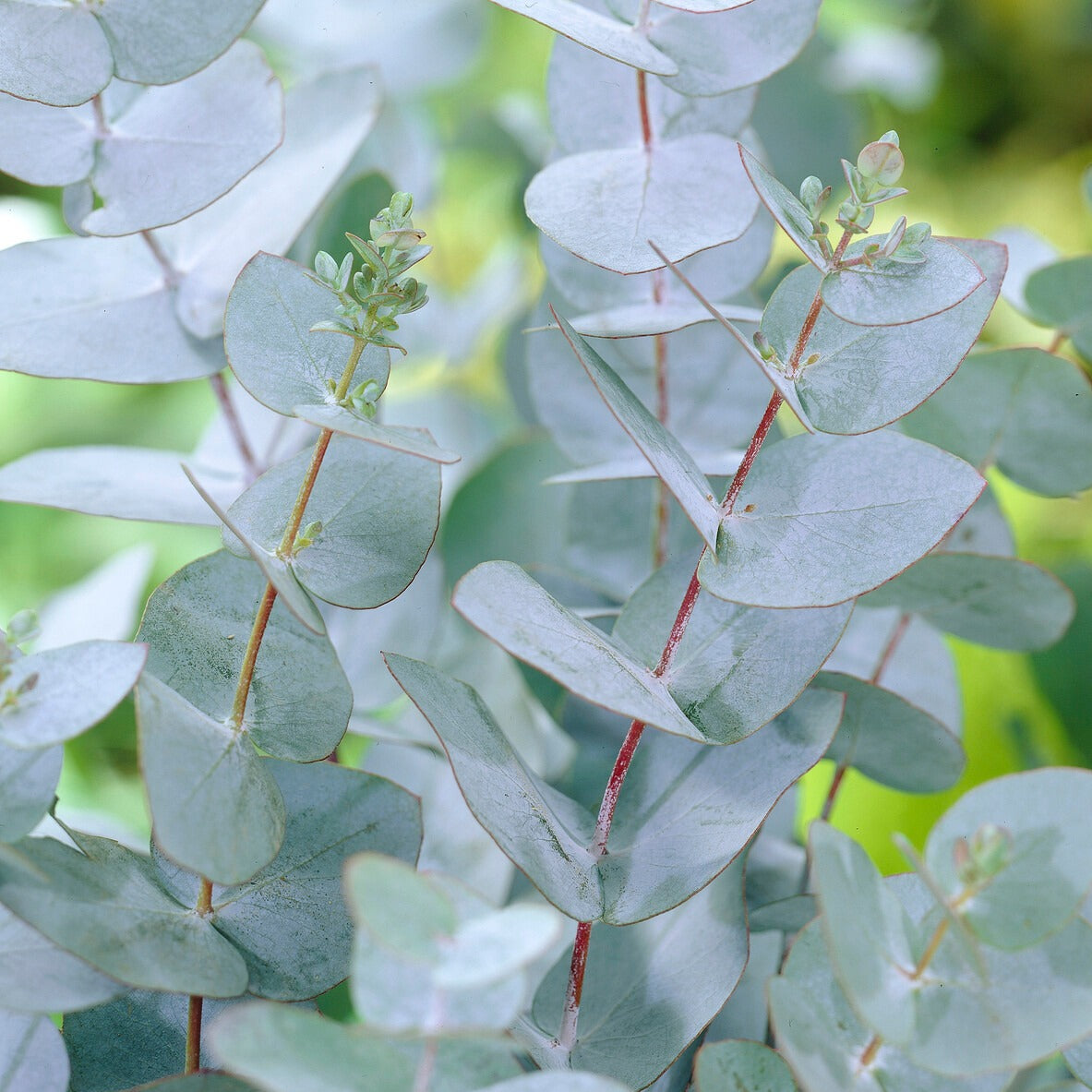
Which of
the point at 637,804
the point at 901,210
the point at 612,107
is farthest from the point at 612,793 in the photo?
the point at 901,210

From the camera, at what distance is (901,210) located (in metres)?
1.01

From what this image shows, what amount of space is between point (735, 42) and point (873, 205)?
0.09 meters

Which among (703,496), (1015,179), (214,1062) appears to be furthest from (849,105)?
(1015,179)

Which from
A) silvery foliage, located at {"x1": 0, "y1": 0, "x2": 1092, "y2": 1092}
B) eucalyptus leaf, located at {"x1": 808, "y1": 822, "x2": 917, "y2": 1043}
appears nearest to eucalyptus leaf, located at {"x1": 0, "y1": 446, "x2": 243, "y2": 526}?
silvery foliage, located at {"x1": 0, "y1": 0, "x2": 1092, "y2": 1092}

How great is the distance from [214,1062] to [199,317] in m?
0.22

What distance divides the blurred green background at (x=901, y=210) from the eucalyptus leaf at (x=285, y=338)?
12 cm

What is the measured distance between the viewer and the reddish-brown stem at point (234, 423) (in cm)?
40

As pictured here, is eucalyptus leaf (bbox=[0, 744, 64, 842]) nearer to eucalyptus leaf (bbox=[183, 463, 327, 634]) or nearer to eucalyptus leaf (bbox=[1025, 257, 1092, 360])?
eucalyptus leaf (bbox=[183, 463, 327, 634])

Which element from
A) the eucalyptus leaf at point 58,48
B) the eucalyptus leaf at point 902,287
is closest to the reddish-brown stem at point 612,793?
the eucalyptus leaf at point 902,287

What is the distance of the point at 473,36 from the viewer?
0.77 m

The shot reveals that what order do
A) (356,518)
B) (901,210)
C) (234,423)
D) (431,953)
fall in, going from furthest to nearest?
1. (901,210)
2. (234,423)
3. (356,518)
4. (431,953)

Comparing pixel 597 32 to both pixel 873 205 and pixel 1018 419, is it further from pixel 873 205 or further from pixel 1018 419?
pixel 1018 419

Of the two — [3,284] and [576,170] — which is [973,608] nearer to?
[576,170]

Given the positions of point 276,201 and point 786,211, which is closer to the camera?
point 786,211
